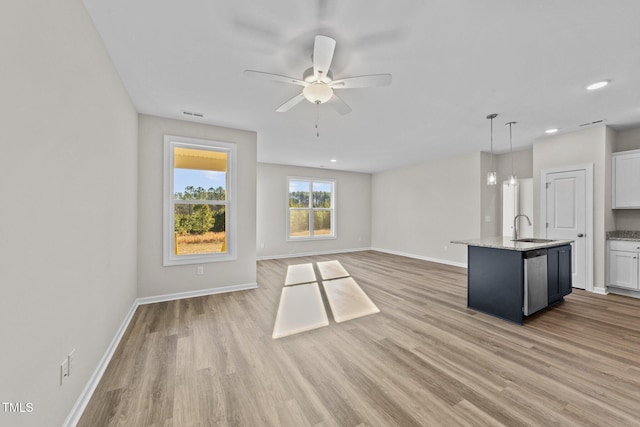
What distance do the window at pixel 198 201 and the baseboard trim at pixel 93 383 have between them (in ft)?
4.25

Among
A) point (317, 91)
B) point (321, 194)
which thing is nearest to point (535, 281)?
point (317, 91)

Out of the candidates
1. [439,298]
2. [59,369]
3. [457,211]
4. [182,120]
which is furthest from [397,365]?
[457,211]

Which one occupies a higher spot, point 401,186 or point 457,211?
point 401,186

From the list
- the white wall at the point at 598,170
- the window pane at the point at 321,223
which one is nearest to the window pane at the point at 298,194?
the window pane at the point at 321,223

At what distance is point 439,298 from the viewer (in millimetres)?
3904

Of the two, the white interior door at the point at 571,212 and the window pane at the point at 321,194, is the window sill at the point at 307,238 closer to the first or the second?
the window pane at the point at 321,194

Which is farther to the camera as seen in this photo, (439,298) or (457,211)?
(457,211)

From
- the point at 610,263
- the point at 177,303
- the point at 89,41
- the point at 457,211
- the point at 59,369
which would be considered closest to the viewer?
the point at 59,369

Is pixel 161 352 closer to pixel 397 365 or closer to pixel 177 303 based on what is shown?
pixel 177 303

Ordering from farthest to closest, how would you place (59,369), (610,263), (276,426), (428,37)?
(610,263) → (428,37) → (276,426) → (59,369)

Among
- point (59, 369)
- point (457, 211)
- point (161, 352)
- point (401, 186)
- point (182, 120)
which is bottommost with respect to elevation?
point (161, 352)

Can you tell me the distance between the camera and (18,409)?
1.08m

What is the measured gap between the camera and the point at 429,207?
6.95 meters

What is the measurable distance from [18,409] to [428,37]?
3.25 metres
